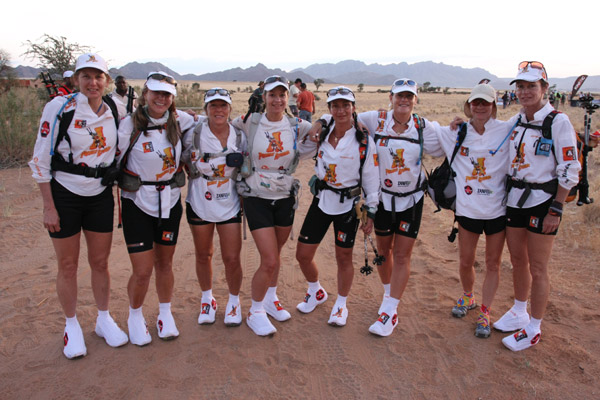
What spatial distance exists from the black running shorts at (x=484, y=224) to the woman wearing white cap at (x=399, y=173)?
47 cm

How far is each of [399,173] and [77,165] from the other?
2.93 meters

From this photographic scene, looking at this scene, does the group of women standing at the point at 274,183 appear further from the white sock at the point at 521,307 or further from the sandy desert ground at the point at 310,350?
the sandy desert ground at the point at 310,350

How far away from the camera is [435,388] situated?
369 centimetres

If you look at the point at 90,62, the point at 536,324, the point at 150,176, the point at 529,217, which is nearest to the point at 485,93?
the point at 529,217

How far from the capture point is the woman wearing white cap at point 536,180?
3.76 m

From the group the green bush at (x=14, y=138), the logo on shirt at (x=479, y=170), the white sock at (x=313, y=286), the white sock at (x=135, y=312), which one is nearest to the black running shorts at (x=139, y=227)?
the white sock at (x=135, y=312)

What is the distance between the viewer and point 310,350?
4191 millimetres

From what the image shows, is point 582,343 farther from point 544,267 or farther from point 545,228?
point 545,228

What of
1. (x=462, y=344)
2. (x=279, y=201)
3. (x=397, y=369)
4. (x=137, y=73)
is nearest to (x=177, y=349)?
(x=279, y=201)

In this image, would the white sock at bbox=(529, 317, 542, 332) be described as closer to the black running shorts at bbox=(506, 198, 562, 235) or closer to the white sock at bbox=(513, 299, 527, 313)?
the white sock at bbox=(513, 299, 527, 313)

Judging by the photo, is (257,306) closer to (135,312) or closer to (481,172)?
(135,312)

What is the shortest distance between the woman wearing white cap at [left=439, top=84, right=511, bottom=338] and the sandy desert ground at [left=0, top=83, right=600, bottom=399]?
24.3 inches

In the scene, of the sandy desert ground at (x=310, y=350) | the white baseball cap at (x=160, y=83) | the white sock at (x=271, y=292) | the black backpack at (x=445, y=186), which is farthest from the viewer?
the white sock at (x=271, y=292)

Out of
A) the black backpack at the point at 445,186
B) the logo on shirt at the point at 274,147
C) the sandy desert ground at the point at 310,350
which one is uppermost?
the logo on shirt at the point at 274,147
